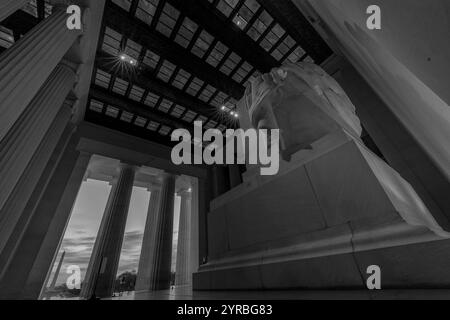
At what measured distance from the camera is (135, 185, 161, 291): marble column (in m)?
12.7

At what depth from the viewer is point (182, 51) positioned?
10.9 metres

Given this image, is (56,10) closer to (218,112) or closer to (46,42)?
(46,42)

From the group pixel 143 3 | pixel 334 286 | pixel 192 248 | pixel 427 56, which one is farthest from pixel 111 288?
pixel 143 3

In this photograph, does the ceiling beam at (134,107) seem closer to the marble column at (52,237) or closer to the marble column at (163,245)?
the marble column at (52,237)

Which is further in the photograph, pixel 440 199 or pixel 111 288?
pixel 111 288

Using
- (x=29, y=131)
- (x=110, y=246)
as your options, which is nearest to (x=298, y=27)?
(x=29, y=131)

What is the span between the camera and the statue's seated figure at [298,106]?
3.04 m

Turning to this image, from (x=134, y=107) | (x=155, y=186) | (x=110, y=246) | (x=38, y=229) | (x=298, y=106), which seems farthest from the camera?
(x=155, y=186)

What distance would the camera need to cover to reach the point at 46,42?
5.16 meters

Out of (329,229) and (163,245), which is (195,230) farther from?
(329,229)

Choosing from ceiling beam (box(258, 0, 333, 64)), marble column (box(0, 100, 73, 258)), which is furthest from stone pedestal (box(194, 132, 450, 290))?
ceiling beam (box(258, 0, 333, 64))

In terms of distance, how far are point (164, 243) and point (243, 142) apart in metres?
11.7

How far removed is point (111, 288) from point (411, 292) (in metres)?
12.4

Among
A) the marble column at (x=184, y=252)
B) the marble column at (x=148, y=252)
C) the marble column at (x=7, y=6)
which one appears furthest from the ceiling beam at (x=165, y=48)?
the marble column at (x=184, y=252)
